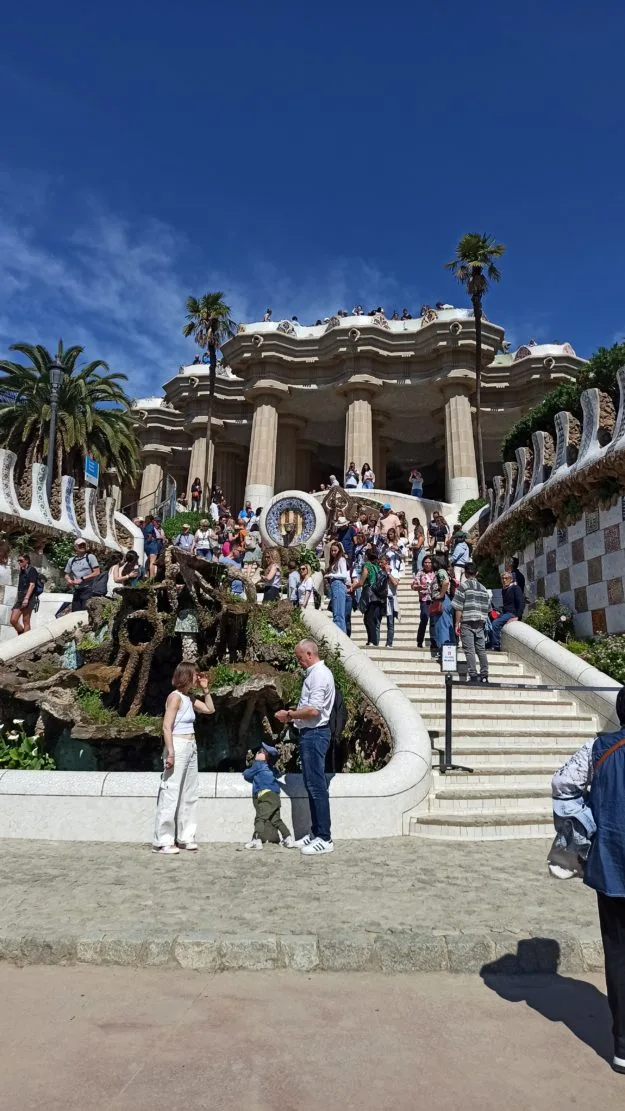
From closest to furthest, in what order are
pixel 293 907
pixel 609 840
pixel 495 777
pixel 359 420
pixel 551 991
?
1. pixel 609 840
2. pixel 551 991
3. pixel 293 907
4. pixel 495 777
5. pixel 359 420

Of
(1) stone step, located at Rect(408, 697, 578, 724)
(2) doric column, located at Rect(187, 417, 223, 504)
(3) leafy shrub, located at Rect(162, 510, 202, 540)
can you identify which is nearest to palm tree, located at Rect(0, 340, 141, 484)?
(3) leafy shrub, located at Rect(162, 510, 202, 540)

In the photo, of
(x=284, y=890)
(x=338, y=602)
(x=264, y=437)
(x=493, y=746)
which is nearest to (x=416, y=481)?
(x=264, y=437)

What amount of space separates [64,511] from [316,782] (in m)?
15.0

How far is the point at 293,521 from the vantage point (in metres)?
19.7

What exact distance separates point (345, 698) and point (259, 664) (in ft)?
4.26

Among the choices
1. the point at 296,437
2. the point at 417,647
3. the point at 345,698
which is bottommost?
the point at 345,698

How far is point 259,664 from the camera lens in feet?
28.5

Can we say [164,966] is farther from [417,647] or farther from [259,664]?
[417,647]

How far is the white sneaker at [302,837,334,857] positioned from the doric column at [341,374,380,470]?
29.9 meters

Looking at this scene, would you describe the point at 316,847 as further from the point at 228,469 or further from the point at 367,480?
the point at 228,469

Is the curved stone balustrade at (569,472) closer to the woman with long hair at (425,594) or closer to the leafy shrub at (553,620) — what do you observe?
the leafy shrub at (553,620)

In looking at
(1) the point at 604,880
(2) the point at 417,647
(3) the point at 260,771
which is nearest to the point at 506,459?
(2) the point at 417,647

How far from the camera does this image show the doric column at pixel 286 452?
3897 cm

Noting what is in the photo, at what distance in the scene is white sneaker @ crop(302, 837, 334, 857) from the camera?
520 centimetres
